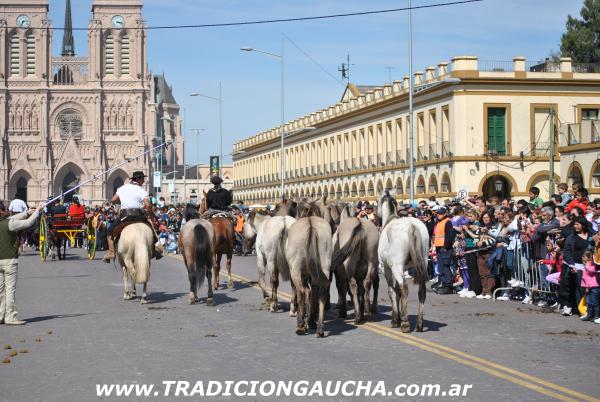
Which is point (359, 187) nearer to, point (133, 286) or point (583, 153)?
point (583, 153)

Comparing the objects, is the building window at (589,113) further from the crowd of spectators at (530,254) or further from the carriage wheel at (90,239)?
the crowd of spectators at (530,254)

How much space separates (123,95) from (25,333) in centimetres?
14682

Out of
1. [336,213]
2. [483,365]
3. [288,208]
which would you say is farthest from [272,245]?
[483,365]

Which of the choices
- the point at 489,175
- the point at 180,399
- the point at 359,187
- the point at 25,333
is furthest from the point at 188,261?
the point at 359,187

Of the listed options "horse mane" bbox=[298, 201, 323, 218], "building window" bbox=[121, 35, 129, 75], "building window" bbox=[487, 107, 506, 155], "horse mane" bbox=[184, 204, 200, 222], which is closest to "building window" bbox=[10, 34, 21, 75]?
"building window" bbox=[121, 35, 129, 75]

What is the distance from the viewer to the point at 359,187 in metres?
79.1

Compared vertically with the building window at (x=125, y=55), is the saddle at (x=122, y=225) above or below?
below

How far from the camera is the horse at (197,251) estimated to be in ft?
60.5

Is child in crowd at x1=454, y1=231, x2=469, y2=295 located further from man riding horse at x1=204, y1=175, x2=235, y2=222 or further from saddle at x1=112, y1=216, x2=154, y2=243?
saddle at x1=112, y1=216, x2=154, y2=243

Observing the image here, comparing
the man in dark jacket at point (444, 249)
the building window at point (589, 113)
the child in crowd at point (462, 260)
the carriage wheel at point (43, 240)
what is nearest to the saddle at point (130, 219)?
the man in dark jacket at point (444, 249)

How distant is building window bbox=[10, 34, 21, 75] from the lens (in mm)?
156875

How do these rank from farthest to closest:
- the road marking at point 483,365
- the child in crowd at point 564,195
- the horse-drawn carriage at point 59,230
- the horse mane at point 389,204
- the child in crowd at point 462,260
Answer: the horse-drawn carriage at point 59,230 < the child in crowd at point 564,195 < the child in crowd at point 462,260 < the horse mane at point 389,204 < the road marking at point 483,365

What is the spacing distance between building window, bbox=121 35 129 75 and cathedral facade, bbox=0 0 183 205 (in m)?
0.15

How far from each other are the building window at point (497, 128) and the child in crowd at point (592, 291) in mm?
43030
